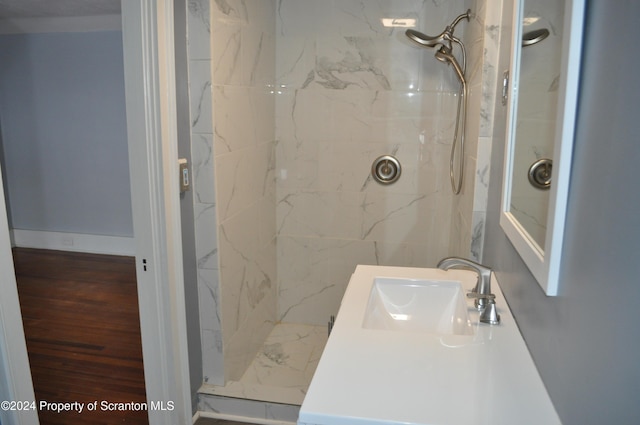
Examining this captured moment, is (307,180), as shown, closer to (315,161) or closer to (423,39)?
(315,161)

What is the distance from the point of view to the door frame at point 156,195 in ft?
6.06

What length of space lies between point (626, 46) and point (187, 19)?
1838mm

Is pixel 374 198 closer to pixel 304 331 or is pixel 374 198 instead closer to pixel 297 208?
pixel 297 208

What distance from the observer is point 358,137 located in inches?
121

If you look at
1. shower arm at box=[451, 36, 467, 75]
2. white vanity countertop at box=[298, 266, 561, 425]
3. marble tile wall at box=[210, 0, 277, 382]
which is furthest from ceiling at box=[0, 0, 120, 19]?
white vanity countertop at box=[298, 266, 561, 425]

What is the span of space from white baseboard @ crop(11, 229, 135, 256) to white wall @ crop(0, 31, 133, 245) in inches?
2.5

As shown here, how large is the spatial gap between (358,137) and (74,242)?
3.51 m

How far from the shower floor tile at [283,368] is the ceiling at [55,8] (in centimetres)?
298

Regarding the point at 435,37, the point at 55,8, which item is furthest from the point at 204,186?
the point at 55,8

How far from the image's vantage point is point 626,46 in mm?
735

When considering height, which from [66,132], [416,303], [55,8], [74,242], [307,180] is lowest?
[74,242]

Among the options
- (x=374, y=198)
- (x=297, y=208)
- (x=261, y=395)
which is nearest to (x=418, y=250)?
(x=374, y=198)

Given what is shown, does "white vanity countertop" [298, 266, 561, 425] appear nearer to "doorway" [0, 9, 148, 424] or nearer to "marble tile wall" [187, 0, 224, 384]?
"marble tile wall" [187, 0, 224, 384]

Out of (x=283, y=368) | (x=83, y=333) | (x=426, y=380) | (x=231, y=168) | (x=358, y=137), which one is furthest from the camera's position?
(x=83, y=333)
